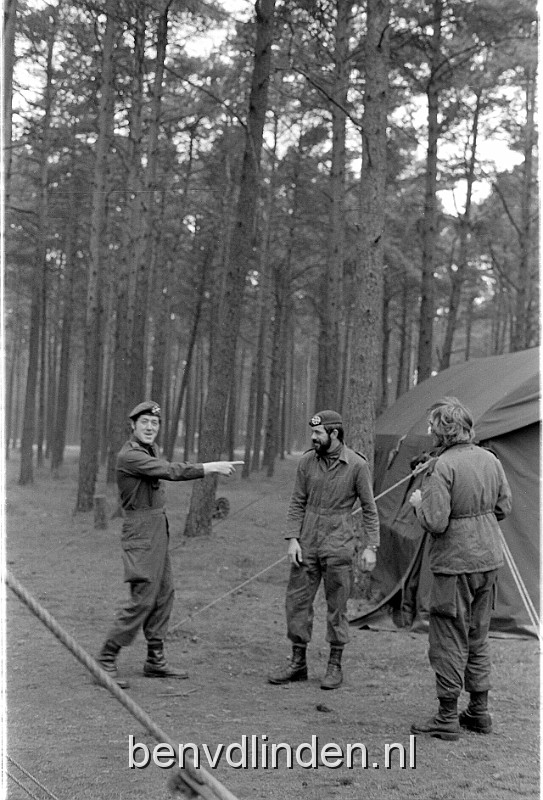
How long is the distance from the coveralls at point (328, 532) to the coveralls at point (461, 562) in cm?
113

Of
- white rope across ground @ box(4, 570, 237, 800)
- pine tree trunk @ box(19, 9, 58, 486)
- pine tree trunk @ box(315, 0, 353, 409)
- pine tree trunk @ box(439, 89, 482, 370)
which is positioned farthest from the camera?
pine tree trunk @ box(439, 89, 482, 370)

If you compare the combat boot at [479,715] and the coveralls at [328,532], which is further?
the coveralls at [328,532]

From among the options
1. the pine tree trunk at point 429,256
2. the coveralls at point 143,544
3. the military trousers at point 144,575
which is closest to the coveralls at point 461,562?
the coveralls at point 143,544

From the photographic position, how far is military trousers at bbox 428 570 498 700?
16.3ft

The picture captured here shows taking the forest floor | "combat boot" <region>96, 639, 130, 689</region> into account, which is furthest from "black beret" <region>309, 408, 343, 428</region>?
"combat boot" <region>96, 639, 130, 689</region>

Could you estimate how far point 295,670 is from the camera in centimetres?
620

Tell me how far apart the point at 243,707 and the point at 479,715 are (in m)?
1.50

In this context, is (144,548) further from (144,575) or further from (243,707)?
(243,707)

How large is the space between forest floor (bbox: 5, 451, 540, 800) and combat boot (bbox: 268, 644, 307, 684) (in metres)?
0.09

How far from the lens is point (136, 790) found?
4074mm

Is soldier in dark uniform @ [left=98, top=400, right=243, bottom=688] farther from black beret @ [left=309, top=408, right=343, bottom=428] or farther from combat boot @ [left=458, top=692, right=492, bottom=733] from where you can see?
combat boot @ [left=458, top=692, right=492, bottom=733]

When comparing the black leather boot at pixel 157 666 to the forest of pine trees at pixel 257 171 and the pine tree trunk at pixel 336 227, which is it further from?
the pine tree trunk at pixel 336 227

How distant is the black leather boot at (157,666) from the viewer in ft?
20.1

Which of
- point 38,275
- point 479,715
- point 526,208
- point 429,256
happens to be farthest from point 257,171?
point 526,208
